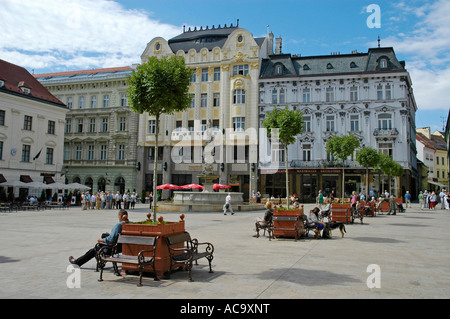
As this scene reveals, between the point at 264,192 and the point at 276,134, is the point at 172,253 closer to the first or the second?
the point at 276,134

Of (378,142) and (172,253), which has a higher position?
(378,142)

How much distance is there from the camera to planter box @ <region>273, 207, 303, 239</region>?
13.8 meters

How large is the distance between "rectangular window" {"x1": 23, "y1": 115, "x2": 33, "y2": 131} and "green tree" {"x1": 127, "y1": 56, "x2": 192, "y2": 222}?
35.7 metres

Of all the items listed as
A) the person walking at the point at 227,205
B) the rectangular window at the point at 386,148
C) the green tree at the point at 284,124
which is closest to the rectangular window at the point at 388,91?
the rectangular window at the point at 386,148

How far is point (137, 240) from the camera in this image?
303 inches

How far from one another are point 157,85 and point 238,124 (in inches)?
1533

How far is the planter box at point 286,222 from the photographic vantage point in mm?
13766

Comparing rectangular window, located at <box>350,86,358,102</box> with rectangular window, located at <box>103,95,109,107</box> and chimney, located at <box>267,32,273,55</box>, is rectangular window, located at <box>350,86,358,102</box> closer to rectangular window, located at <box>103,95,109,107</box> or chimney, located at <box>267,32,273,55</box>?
chimney, located at <box>267,32,273,55</box>

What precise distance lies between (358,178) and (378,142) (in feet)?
15.9

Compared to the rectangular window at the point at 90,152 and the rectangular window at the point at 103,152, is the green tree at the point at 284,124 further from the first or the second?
the rectangular window at the point at 90,152

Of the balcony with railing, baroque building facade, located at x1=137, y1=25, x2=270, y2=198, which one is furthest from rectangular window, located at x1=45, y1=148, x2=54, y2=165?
the balcony with railing

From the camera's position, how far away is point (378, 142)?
45.3 meters
